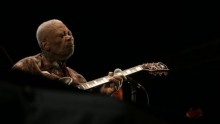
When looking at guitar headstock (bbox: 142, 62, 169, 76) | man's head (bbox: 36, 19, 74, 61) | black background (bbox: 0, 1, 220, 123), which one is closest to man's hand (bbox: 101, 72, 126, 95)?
man's head (bbox: 36, 19, 74, 61)

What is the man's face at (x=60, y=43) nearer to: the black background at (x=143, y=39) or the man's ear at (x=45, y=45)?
the man's ear at (x=45, y=45)

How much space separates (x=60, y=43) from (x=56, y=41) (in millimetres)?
28

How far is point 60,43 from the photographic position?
8.44 ft

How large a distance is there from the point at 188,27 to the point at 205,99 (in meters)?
0.69

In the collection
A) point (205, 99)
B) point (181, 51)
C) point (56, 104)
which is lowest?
point (205, 99)

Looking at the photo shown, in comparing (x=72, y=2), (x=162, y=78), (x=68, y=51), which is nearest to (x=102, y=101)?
(x=68, y=51)

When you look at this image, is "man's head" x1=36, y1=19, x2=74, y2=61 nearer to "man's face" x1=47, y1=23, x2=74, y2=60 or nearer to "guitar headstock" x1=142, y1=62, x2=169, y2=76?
"man's face" x1=47, y1=23, x2=74, y2=60

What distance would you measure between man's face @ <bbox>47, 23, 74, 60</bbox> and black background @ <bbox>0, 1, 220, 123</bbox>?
2.49 ft

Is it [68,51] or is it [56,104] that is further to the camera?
[68,51]

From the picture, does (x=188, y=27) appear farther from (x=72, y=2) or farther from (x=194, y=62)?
(x=72, y=2)

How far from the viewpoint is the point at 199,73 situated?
4.48 meters

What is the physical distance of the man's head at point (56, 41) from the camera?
8.39ft

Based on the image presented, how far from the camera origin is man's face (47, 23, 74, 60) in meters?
2.55

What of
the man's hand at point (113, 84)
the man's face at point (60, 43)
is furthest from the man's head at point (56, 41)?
the man's hand at point (113, 84)
